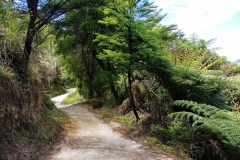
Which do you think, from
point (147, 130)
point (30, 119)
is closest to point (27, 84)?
point (30, 119)

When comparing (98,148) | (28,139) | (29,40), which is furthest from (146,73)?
(28,139)

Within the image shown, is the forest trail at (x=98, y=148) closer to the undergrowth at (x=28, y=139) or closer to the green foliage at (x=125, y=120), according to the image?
the undergrowth at (x=28, y=139)

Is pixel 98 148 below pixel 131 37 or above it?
below

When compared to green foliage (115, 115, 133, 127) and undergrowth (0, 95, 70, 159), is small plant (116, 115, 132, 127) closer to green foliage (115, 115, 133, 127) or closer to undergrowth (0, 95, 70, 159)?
green foliage (115, 115, 133, 127)

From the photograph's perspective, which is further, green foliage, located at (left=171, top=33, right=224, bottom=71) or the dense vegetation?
green foliage, located at (left=171, top=33, right=224, bottom=71)

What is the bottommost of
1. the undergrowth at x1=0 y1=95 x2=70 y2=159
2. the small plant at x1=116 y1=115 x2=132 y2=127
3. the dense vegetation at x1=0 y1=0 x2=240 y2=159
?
the small plant at x1=116 y1=115 x2=132 y2=127

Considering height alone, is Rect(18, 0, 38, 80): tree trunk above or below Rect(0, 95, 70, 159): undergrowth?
above

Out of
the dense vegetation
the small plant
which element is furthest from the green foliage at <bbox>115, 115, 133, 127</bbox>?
the dense vegetation

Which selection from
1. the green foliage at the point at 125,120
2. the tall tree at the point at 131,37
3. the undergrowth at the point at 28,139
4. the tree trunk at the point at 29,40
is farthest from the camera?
the green foliage at the point at 125,120

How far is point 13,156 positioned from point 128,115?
4.88 meters

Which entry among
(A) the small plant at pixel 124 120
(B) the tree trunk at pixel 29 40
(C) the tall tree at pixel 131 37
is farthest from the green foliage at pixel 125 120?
(B) the tree trunk at pixel 29 40

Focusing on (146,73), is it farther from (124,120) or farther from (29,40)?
(29,40)

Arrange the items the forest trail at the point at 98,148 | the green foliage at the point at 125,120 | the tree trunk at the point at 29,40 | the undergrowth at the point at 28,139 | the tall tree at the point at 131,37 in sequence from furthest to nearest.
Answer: the green foliage at the point at 125,120 < the tall tree at the point at 131,37 < the tree trunk at the point at 29,40 < the forest trail at the point at 98,148 < the undergrowth at the point at 28,139

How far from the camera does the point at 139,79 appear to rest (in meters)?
7.60
